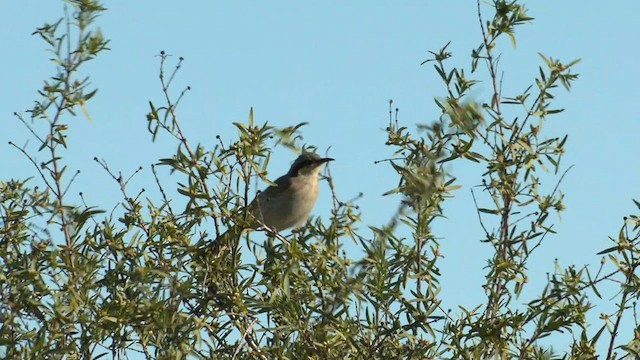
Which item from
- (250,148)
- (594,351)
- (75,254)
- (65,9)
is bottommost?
(594,351)

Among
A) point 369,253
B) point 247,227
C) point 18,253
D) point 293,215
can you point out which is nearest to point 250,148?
point 247,227

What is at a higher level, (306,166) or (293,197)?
(306,166)

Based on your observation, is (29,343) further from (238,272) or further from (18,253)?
(238,272)

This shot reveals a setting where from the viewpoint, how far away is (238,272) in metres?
7.16

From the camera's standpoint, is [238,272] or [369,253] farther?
[238,272]

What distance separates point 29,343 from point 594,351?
3258 millimetres

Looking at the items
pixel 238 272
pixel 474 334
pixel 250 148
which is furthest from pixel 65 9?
pixel 474 334

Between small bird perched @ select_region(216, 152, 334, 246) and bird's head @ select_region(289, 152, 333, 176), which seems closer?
bird's head @ select_region(289, 152, 333, 176)

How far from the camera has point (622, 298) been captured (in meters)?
6.83

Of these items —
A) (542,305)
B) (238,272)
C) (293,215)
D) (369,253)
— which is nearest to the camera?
(369,253)

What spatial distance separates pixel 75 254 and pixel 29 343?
560 mm

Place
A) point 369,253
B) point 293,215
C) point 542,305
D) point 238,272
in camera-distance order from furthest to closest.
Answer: point 293,215 < point 238,272 < point 542,305 < point 369,253

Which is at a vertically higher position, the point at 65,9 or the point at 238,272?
the point at 65,9

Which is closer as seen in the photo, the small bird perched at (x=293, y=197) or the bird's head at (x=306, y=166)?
the bird's head at (x=306, y=166)
